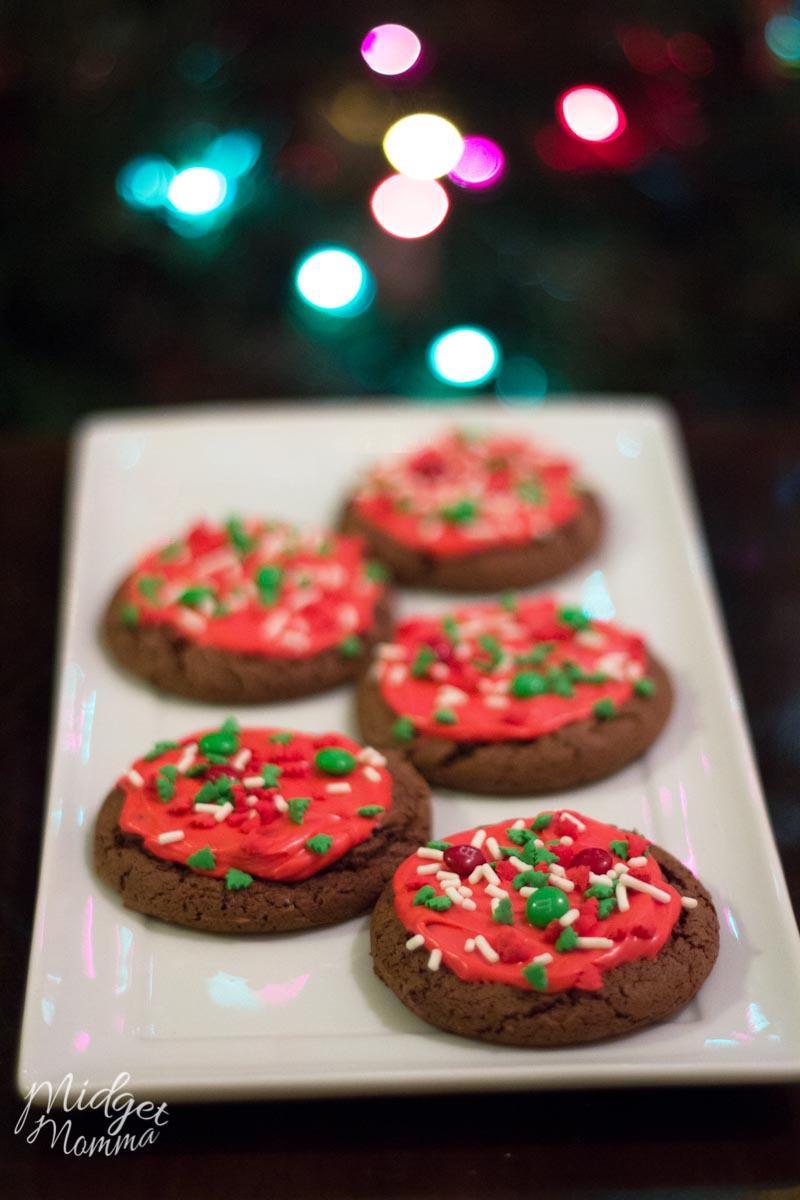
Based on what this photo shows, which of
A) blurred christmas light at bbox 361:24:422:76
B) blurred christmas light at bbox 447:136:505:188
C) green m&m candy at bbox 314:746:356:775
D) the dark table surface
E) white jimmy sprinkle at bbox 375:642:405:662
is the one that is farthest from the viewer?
blurred christmas light at bbox 447:136:505:188

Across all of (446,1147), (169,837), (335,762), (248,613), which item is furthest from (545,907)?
(248,613)

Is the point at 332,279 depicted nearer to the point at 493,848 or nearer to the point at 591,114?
the point at 591,114

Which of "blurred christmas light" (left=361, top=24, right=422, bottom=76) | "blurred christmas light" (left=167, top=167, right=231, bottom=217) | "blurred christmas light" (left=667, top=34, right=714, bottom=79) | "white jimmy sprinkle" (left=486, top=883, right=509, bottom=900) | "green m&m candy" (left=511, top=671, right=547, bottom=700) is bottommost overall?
"white jimmy sprinkle" (left=486, top=883, right=509, bottom=900)

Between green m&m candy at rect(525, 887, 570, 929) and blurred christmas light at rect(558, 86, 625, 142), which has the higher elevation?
blurred christmas light at rect(558, 86, 625, 142)

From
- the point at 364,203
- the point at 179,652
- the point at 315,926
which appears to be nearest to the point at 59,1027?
the point at 315,926

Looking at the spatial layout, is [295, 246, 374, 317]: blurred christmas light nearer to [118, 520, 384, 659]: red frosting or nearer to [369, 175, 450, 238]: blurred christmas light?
[369, 175, 450, 238]: blurred christmas light

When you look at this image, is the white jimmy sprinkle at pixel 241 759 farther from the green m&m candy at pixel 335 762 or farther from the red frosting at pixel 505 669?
the red frosting at pixel 505 669

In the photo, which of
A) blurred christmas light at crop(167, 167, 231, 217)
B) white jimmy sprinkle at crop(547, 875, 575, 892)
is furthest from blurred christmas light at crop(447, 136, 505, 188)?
white jimmy sprinkle at crop(547, 875, 575, 892)

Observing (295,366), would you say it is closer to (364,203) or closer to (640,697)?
(364,203)
